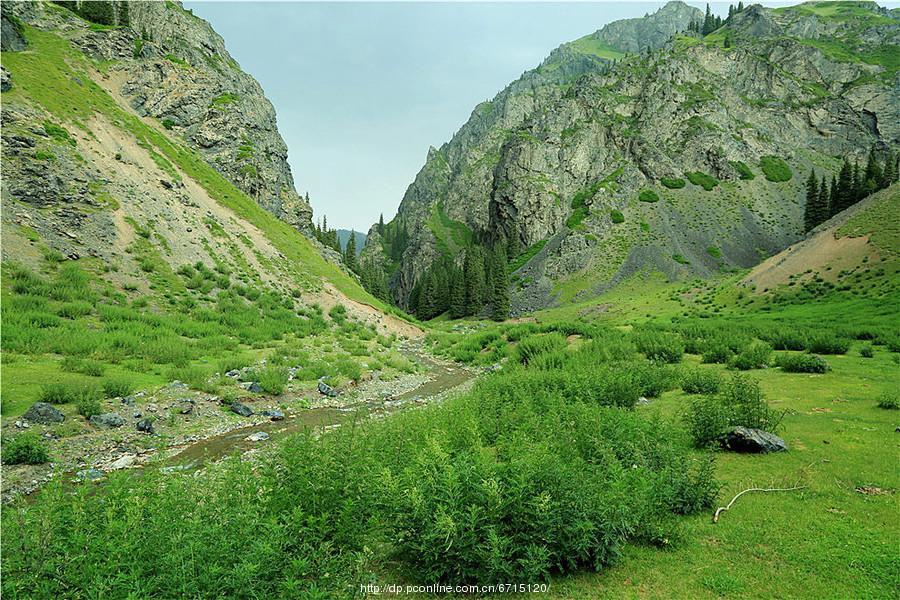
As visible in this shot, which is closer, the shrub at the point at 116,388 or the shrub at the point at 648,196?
the shrub at the point at 116,388

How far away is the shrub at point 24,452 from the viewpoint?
905 cm

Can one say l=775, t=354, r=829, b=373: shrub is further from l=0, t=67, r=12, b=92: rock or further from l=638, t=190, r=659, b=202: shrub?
l=638, t=190, r=659, b=202: shrub

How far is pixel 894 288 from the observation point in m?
33.7

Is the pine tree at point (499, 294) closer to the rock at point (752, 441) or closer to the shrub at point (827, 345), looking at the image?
the shrub at point (827, 345)

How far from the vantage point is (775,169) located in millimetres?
109188

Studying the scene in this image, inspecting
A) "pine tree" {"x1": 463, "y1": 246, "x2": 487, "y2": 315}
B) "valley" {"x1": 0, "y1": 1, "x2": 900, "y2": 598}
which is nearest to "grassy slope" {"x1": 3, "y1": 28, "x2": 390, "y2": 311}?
"valley" {"x1": 0, "y1": 1, "x2": 900, "y2": 598}

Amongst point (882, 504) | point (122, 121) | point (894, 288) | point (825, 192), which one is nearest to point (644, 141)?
point (825, 192)

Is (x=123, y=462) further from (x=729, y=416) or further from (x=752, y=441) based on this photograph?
(x=729, y=416)

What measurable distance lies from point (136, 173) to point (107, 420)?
108 ft

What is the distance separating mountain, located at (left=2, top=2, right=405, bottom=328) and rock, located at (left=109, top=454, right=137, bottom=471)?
1547 cm

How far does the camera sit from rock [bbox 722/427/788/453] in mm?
9438

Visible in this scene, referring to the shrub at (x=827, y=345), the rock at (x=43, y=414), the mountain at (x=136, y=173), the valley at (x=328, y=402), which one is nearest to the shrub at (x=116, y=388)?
the valley at (x=328, y=402)

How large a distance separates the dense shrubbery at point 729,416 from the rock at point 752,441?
231mm

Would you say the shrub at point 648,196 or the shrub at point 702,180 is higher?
the shrub at point 702,180
